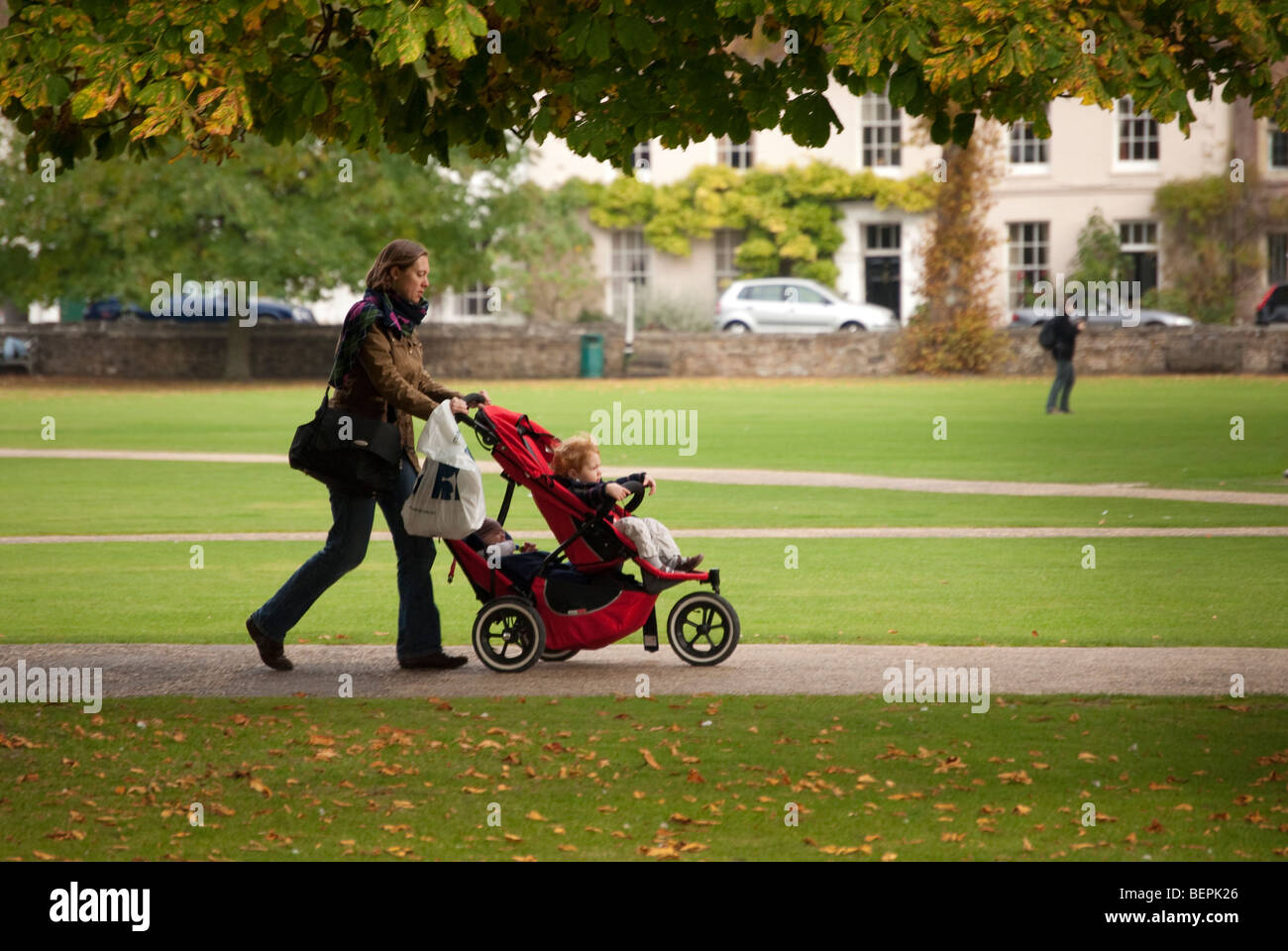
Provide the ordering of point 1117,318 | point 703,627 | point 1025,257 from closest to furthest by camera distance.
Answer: point 703,627
point 1117,318
point 1025,257

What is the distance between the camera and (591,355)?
41.8m

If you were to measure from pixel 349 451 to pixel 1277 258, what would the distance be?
145 ft

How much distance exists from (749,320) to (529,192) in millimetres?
6647

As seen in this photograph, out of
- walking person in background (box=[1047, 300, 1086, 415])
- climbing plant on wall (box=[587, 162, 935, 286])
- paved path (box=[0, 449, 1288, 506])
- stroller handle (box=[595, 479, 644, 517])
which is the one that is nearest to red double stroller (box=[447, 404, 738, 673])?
stroller handle (box=[595, 479, 644, 517])

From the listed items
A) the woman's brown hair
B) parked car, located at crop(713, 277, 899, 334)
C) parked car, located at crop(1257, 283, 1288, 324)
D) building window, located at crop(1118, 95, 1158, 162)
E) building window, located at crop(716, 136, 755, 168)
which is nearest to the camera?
the woman's brown hair

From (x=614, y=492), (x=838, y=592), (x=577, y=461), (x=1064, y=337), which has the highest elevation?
(x=1064, y=337)

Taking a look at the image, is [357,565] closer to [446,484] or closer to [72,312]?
[446,484]

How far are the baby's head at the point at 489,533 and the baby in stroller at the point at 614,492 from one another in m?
0.40

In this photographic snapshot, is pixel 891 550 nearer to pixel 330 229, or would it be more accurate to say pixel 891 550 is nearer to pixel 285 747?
pixel 285 747

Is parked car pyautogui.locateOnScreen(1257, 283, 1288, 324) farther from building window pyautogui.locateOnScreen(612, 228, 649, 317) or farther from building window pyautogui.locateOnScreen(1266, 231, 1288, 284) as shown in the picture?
building window pyautogui.locateOnScreen(612, 228, 649, 317)

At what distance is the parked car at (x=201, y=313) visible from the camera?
4553 centimetres

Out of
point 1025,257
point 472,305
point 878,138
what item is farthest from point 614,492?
point 472,305

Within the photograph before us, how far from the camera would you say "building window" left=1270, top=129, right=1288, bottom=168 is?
157 feet

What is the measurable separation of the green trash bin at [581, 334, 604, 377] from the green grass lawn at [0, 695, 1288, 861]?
112 ft
